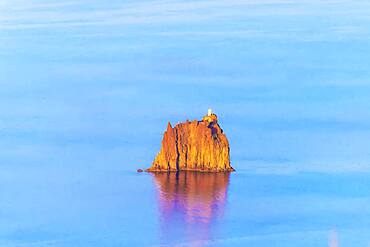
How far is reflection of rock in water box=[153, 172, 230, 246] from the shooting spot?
348 feet

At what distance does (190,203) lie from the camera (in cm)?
11312

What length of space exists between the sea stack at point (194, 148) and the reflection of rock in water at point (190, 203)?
1.55 feet

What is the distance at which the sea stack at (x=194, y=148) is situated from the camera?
382 feet

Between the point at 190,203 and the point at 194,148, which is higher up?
the point at 194,148

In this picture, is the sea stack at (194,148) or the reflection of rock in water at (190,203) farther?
the sea stack at (194,148)

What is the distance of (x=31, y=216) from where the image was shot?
111 m

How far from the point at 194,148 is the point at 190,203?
13.7 ft

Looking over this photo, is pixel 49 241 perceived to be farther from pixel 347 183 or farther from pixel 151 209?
pixel 347 183

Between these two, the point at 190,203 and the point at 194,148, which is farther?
the point at 194,148

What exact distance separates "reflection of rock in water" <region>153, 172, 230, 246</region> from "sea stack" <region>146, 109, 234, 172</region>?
47 centimetres

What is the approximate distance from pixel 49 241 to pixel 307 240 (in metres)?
10.8

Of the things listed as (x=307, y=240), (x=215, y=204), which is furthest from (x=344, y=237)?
(x=215, y=204)

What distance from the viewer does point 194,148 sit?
116 metres

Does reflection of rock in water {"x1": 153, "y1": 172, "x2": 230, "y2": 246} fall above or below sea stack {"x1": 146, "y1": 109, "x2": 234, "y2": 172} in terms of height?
below
